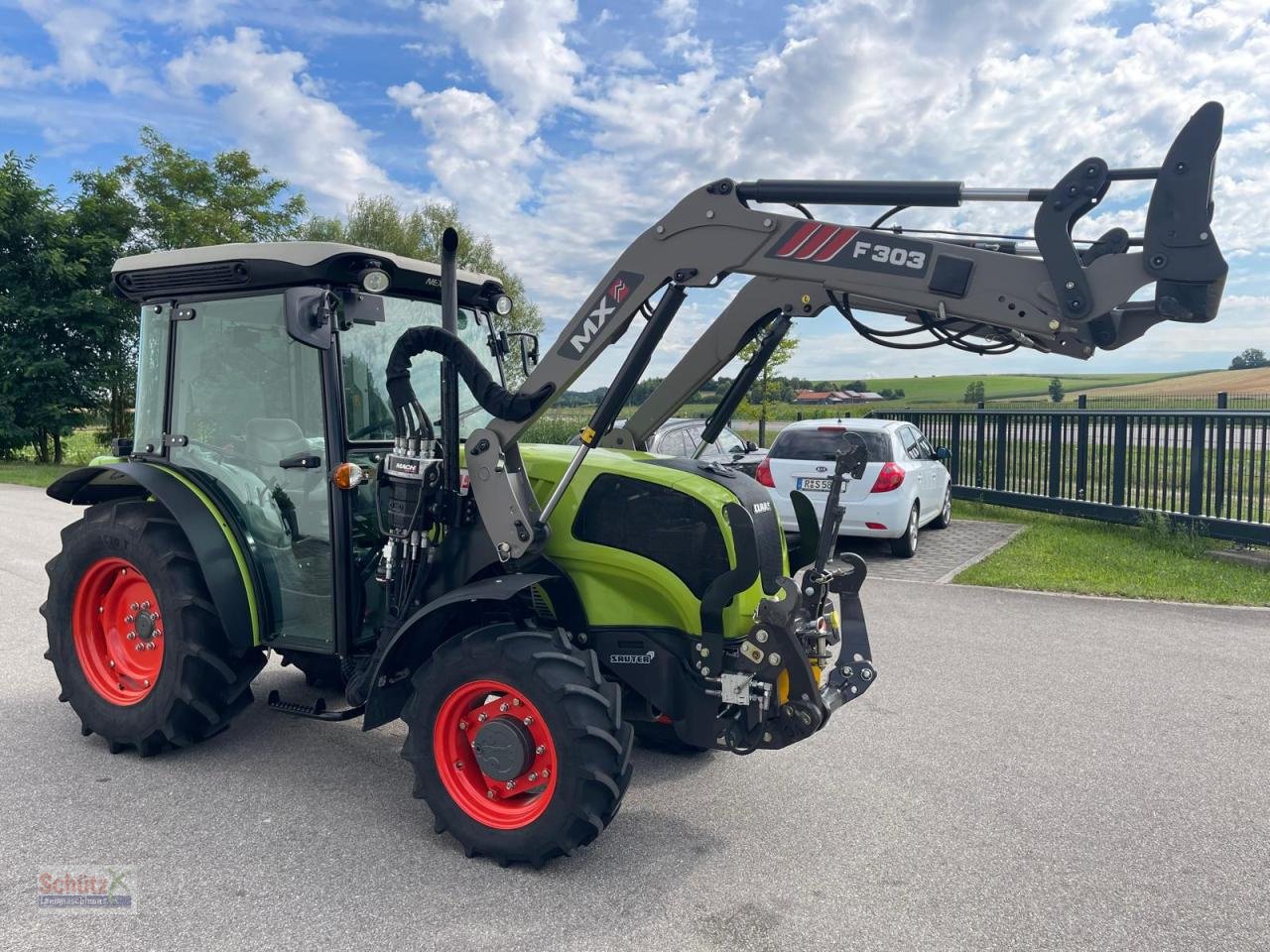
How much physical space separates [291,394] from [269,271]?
0.57m

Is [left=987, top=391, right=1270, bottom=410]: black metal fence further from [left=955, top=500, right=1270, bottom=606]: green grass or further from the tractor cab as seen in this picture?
the tractor cab

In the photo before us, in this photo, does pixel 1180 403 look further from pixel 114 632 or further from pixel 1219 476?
pixel 114 632

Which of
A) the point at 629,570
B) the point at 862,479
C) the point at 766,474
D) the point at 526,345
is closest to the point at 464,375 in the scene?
the point at 629,570

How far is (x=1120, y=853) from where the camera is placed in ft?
12.0

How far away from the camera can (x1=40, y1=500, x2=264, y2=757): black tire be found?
14.2ft

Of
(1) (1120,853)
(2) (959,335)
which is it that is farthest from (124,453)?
(1) (1120,853)

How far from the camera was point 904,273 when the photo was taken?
3.38m

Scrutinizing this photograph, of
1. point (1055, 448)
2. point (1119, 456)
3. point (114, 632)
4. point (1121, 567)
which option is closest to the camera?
point (114, 632)

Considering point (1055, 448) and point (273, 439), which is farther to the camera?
point (1055, 448)

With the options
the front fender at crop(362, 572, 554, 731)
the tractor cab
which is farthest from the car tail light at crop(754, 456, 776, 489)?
the front fender at crop(362, 572, 554, 731)

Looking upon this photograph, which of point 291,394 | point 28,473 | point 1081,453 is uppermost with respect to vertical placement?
point 1081,453

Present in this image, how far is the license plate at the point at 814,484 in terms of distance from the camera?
10.1m

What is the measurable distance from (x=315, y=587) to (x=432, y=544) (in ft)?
2.32

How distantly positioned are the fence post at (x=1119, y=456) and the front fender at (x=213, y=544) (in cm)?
1154
